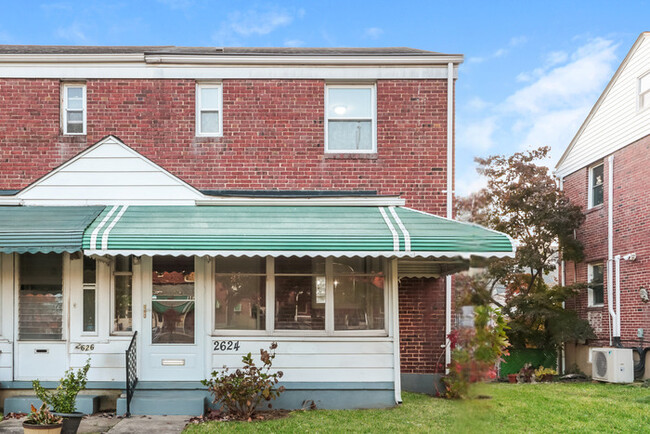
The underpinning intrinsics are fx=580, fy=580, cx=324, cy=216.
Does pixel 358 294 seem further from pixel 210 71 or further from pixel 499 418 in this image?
pixel 210 71

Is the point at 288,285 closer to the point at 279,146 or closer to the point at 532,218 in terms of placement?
the point at 279,146

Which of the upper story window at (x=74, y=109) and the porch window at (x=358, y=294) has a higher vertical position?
the upper story window at (x=74, y=109)

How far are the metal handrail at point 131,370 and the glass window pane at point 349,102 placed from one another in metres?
5.52

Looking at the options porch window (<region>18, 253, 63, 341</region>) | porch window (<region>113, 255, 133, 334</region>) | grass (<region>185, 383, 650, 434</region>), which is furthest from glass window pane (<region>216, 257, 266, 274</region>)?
porch window (<region>18, 253, 63, 341</region>)

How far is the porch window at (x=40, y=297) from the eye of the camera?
9359 mm

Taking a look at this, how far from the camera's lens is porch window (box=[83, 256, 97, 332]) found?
30.8 feet

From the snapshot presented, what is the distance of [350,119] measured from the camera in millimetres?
Result: 11281

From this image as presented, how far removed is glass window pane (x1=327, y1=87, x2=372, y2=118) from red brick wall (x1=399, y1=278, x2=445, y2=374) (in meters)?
3.36

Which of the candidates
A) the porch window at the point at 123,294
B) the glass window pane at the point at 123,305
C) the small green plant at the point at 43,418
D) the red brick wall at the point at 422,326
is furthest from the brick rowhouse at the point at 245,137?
the small green plant at the point at 43,418

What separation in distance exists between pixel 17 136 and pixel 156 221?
14.2 feet

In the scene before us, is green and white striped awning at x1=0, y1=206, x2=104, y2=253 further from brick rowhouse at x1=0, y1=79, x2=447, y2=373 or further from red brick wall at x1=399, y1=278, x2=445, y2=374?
red brick wall at x1=399, y1=278, x2=445, y2=374

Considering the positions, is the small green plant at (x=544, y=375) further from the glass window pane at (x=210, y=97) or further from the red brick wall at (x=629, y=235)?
the glass window pane at (x=210, y=97)

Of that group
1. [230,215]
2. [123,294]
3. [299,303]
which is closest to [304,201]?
[230,215]

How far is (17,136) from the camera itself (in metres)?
11.1
